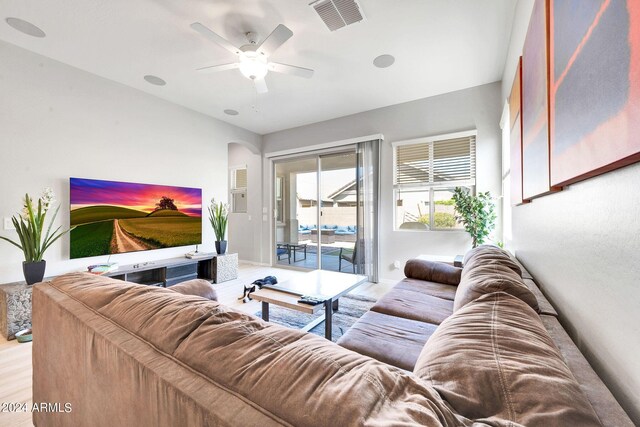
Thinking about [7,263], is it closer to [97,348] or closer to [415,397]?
[97,348]

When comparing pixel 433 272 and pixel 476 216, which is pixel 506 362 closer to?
pixel 433 272

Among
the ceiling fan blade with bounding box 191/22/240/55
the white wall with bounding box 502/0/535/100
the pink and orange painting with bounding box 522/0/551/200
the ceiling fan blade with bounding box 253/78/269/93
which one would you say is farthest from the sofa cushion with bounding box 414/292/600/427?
the ceiling fan blade with bounding box 253/78/269/93

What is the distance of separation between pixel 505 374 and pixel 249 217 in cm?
542

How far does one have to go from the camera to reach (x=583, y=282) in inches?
34.4

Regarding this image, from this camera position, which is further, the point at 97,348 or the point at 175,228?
the point at 175,228

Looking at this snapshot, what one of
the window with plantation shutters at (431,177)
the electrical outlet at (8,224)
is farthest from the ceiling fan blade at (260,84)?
the electrical outlet at (8,224)

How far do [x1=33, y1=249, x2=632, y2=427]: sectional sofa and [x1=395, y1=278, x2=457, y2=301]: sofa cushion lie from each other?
3.48 ft

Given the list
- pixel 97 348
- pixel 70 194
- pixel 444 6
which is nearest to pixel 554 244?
pixel 97 348

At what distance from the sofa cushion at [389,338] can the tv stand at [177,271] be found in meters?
2.96

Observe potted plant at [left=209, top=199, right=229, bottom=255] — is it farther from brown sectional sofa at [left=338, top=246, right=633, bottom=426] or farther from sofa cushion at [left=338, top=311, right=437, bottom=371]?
brown sectional sofa at [left=338, top=246, right=633, bottom=426]

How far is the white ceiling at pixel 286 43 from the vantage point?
2.11m

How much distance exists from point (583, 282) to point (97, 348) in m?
1.63

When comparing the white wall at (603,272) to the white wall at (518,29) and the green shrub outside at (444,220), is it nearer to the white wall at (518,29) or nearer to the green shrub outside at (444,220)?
the white wall at (518,29)

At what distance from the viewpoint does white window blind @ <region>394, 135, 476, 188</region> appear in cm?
349
